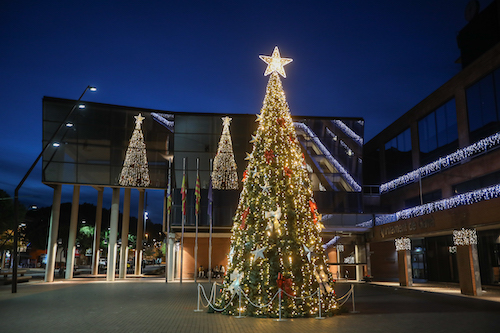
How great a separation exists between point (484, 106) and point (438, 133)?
17.8 ft

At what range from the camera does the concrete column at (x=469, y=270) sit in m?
20.1

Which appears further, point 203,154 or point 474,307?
point 203,154

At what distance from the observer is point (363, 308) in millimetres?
15211

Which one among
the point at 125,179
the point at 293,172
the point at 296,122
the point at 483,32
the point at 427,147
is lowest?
the point at 293,172

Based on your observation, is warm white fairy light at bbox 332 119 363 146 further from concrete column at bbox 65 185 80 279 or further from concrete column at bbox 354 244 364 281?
concrete column at bbox 65 185 80 279

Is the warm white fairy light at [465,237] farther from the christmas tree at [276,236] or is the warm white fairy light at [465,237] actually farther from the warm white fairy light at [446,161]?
the christmas tree at [276,236]

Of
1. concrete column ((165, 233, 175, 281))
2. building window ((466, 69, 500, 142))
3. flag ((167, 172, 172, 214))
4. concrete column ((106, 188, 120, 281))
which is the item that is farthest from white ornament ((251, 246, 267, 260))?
concrete column ((106, 188, 120, 281))

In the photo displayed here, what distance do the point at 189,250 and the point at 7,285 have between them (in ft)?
53.1

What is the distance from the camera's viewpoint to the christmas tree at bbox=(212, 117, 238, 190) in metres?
35.8

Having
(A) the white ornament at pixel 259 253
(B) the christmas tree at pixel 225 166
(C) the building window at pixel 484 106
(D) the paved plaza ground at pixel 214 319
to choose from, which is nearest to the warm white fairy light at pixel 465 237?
(D) the paved plaza ground at pixel 214 319

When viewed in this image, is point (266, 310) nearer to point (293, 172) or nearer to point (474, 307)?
point (293, 172)

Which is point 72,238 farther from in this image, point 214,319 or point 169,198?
point 214,319

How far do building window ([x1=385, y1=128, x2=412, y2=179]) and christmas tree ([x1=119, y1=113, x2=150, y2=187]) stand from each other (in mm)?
21209

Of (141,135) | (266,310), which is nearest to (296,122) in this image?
(141,135)
